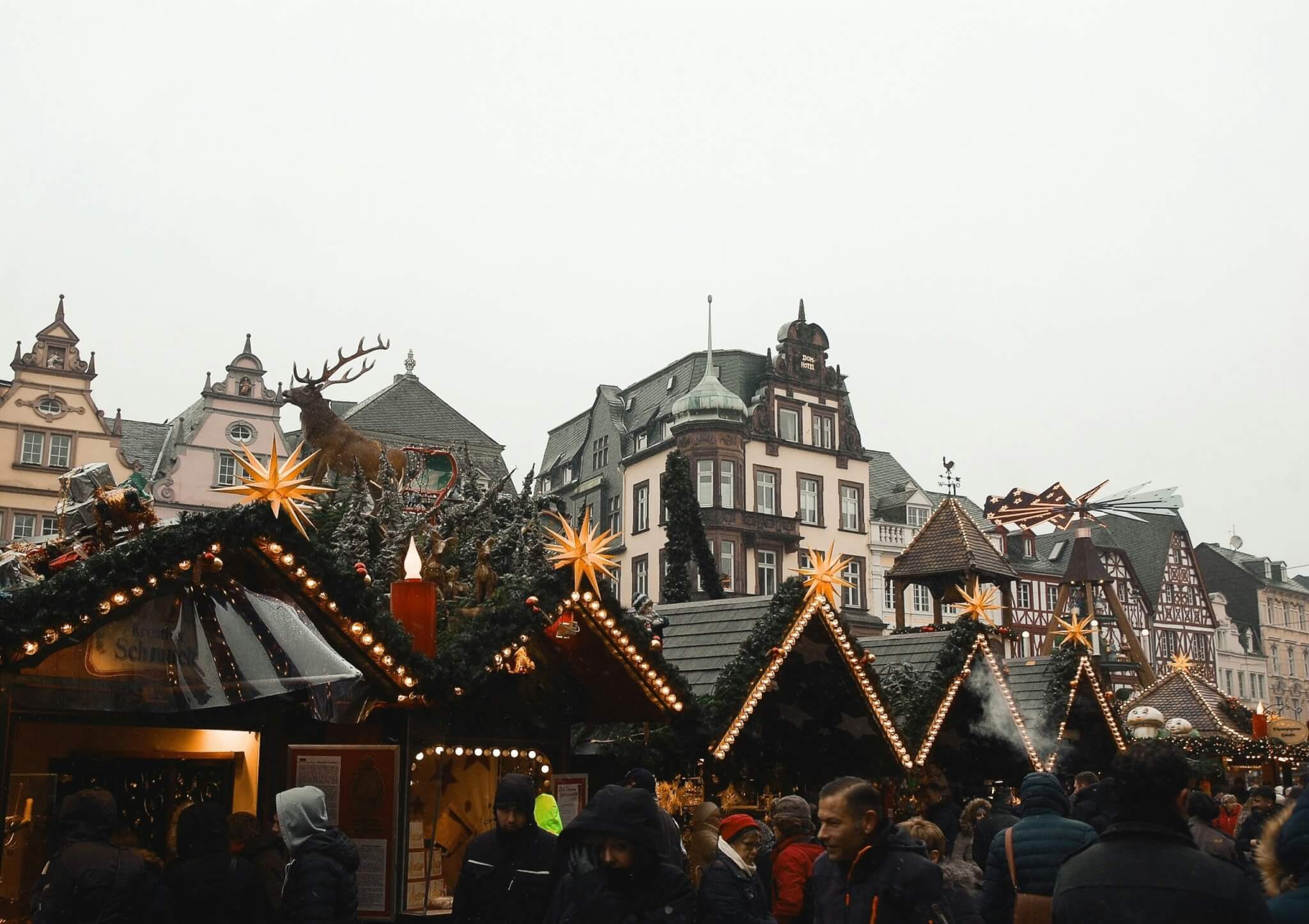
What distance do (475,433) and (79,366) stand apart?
1399cm

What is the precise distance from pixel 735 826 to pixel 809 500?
40816mm

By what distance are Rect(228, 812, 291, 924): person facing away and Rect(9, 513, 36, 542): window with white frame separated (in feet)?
98.3

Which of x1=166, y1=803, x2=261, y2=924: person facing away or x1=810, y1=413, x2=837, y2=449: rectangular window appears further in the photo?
x1=810, y1=413, x2=837, y2=449: rectangular window

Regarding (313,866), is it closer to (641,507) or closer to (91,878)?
(91,878)

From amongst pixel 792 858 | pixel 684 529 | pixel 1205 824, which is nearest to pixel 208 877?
pixel 792 858

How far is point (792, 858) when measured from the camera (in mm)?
7105

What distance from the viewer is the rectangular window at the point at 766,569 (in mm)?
45406

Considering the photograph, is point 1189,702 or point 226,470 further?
point 226,470

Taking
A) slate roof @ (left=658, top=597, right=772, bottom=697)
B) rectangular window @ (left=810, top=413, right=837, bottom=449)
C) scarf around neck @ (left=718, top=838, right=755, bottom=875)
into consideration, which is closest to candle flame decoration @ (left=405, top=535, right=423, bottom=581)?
slate roof @ (left=658, top=597, right=772, bottom=697)

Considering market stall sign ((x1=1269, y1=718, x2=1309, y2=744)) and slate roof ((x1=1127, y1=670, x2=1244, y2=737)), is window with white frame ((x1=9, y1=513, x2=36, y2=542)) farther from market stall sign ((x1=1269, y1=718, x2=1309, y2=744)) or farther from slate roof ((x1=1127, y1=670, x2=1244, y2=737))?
market stall sign ((x1=1269, y1=718, x2=1309, y2=744))

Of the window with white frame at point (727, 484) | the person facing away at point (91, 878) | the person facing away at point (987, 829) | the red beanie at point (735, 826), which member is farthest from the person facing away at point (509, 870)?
the window with white frame at point (727, 484)

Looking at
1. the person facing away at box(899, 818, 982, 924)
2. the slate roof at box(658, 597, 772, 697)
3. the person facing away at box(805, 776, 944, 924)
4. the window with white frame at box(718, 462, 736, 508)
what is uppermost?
the window with white frame at box(718, 462, 736, 508)

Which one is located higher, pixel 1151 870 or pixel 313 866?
pixel 1151 870

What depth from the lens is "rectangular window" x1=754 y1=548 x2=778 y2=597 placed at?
149ft
